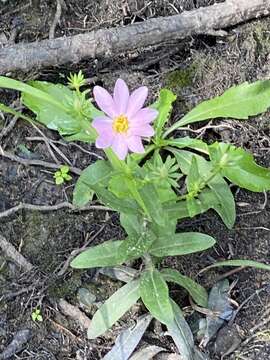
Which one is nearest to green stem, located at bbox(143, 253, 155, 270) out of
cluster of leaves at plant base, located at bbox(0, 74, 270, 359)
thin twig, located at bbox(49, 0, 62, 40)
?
cluster of leaves at plant base, located at bbox(0, 74, 270, 359)

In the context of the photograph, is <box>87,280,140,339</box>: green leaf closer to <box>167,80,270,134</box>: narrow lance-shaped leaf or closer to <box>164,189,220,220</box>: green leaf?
<box>164,189,220,220</box>: green leaf

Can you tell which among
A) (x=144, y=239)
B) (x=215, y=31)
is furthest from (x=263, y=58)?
(x=144, y=239)

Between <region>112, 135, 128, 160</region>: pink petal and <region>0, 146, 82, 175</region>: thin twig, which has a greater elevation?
<region>112, 135, 128, 160</region>: pink petal

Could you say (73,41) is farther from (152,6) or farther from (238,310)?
(238,310)

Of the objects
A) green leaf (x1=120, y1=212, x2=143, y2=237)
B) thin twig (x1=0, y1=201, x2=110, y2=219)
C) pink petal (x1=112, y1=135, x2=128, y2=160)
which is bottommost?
green leaf (x1=120, y1=212, x2=143, y2=237)

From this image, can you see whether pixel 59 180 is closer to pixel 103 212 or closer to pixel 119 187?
pixel 103 212

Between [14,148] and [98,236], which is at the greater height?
[14,148]

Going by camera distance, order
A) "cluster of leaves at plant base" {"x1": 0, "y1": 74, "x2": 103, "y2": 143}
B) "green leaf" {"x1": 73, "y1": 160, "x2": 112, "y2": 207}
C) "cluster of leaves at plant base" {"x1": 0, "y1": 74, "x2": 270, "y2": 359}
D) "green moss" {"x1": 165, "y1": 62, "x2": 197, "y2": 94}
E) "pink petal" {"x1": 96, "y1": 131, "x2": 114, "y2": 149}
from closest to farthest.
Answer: "pink petal" {"x1": 96, "y1": 131, "x2": 114, "y2": 149}, "cluster of leaves at plant base" {"x1": 0, "y1": 74, "x2": 270, "y2": 359}, "cluster of leaves at plant base" {"x1": 0, "y1": 74, "x2": 103, "y2": 143}, "green leaf" {"x1": 73, "y1": 160, "x2": 112, "y2": 207}, "green moss" {"x1": 165, "y1": 62, "x2": 197, "y2": 94}
